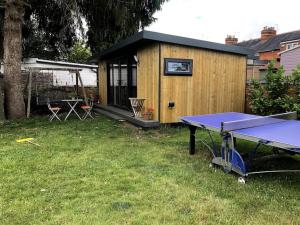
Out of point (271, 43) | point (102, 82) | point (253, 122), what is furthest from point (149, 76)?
point (271, 43)

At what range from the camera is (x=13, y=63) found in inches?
395

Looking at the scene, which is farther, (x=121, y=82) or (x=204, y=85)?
(x=121, y=82)

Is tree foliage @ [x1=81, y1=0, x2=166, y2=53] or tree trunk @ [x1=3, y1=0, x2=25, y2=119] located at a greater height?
tree foliage @ [x1=81, y1=0, x2=166, y2=53]

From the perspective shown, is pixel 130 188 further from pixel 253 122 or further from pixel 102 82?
pixel 102 82

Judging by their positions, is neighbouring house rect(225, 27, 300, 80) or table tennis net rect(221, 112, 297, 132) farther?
neighbouring house rect(225, 27, 300, 80)

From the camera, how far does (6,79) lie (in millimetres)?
10094

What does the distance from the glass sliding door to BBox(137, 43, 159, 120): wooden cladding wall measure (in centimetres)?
85

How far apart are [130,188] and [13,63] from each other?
314 inches

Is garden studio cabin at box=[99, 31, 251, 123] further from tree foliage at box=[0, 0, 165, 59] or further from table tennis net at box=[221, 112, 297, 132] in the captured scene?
table tennis net at box=[221, 112, 297, 132]

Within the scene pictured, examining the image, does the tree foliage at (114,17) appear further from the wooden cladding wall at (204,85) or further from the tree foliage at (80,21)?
the wooden cladding wall at (204,85)

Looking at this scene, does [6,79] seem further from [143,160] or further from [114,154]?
[143,160]

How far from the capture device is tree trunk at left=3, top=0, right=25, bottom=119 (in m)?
9.80

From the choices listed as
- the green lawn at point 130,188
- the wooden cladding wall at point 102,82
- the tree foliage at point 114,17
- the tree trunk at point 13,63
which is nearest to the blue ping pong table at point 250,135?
the green lawn at point 130,188

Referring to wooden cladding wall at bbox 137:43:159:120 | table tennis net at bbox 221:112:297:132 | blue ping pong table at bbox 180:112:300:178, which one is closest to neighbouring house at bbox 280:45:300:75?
wooden cladding wall at bbox 137:43:159:120
